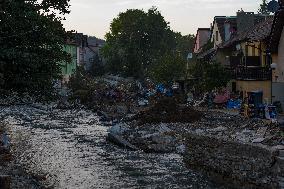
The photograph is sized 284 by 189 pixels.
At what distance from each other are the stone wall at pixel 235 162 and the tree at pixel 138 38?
7634 centimetres

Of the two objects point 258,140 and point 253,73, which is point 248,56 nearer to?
point 253,73

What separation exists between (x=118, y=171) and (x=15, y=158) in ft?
20.0

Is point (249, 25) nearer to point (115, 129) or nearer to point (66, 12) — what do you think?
point (115, 129)

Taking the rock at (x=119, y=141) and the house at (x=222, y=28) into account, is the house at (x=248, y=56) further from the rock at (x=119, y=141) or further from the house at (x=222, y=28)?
the rock at (x=119, y=141)

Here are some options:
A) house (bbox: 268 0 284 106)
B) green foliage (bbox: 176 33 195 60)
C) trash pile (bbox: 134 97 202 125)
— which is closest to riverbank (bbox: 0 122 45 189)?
trash pile (bbox: 134 97 202 125)

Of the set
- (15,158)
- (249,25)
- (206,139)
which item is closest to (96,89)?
(249,25)

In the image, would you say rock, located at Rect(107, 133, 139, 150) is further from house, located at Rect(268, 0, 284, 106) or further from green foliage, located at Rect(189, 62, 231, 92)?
green foliage, located at Rect(189, 62, 231, 92)

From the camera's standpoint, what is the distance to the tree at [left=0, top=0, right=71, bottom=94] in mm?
17828

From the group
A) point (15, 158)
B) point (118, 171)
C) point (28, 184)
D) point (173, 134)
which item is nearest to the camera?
point (28, 184)

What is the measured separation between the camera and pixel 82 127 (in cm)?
4409

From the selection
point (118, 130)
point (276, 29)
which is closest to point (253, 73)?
point (276, 29)

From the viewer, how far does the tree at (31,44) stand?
1783 centimetres

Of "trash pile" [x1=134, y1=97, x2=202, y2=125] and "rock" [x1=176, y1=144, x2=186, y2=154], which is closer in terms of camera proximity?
"rock" [x1=176, y1=144, x2=186, y2=154]

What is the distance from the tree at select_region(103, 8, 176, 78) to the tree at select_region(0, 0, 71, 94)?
79743 millimetres
